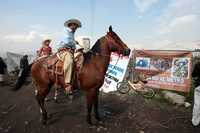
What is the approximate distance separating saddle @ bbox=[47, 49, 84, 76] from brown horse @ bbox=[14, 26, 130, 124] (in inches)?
4.4

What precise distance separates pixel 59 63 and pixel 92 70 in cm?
93

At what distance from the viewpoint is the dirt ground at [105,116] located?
21.0 ft

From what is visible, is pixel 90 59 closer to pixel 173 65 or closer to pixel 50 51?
pixel 50 51

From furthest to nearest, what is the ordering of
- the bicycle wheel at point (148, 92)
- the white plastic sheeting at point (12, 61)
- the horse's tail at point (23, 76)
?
1. the white plastic sheeting at point (12, 61)
2. the bicycle wheel at point (148, 92)
3. the horse's tail at point (23, 76)

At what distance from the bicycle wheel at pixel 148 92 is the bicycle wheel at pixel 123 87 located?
0.63m

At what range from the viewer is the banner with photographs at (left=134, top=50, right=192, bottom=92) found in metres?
8.77

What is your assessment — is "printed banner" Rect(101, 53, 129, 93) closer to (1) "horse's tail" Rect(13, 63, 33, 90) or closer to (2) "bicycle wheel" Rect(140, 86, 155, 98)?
(2) "bicycle wheel" Rect(140, 86, 155, 98)

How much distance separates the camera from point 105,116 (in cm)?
736

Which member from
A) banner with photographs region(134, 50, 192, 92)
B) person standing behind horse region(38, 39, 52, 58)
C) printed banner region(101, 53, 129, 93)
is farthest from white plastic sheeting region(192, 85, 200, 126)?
person standing behind horse region(38, 39, 52, 58)

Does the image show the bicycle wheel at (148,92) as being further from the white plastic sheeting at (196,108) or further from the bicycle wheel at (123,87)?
the white plastic sheeting at (196,108)

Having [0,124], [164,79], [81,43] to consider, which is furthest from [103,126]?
[164,79]

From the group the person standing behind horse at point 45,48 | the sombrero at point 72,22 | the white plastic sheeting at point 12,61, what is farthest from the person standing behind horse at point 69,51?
the white plastic sheeting at point 12,61

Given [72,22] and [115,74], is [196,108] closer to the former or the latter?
[72,22]

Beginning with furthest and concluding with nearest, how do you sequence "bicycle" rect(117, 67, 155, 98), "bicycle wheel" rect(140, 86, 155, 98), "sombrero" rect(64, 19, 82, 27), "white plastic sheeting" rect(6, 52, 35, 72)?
"white plastic sheeting" rect(6, 52, 35, 72) < "bicycle" rect(117, 67, 155, 98) < "bicycle wheel" rect(140, 86, 155, 98) < "sombrero" rect(64, 19, 82, 27)
